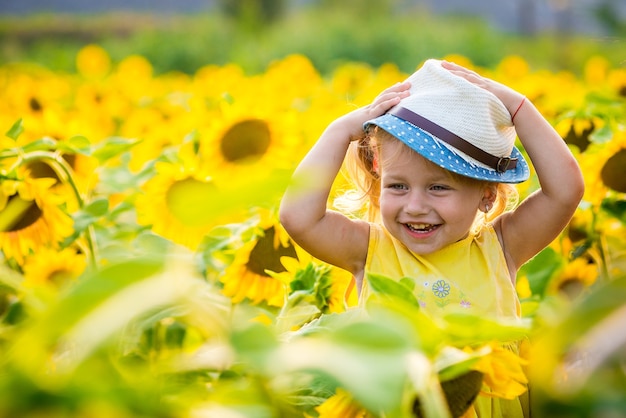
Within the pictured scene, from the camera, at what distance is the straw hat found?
1494mm

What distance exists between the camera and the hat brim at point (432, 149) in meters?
1.48

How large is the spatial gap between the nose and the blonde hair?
0.09m

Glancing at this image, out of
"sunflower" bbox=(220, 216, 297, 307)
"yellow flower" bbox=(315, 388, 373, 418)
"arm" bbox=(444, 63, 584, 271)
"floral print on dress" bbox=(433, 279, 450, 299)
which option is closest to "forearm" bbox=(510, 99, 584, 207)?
"arm" bbox=(444, 63, 584, 271)

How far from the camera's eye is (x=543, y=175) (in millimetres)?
1577

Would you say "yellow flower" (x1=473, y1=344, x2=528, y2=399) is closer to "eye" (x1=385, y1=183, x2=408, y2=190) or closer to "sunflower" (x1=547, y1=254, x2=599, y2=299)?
"eye" (x1=385, y1=183, x2=408, y2=190)

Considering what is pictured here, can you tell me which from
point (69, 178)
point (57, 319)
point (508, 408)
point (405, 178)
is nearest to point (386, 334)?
point (57, 319)

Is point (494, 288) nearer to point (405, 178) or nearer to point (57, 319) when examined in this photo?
point (405, 178)

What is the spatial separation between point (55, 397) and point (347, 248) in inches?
42.0

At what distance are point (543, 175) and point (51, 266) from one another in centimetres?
112

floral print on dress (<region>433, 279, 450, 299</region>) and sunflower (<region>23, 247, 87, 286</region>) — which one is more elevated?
floral print on dress (<region>433, 279, 450, 299</region>)

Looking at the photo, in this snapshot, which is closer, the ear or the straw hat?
the straw hat

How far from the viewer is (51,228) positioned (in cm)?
197

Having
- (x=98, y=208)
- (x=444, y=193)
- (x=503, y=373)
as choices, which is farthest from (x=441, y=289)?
(x=98, y=208)

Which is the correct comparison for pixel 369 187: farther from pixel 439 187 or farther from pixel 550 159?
pixel 550 159
